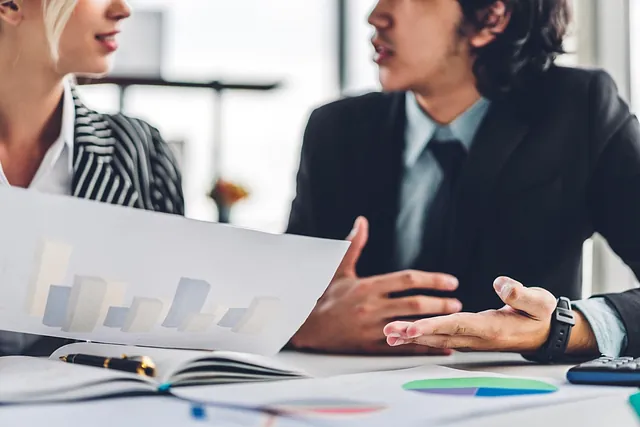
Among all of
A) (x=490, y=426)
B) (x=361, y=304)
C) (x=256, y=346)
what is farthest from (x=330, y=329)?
(x=490, y=426)

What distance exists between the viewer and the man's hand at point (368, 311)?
2.85 feet

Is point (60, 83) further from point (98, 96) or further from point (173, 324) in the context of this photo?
point (98, 96)

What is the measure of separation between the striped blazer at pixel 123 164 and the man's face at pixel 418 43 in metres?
0.42

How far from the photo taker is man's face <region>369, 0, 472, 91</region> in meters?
1.32

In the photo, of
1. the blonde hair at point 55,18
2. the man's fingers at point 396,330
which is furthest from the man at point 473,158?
the blonde hair at point 55,18

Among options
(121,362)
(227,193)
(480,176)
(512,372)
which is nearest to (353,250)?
(480,176)

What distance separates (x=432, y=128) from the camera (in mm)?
1321

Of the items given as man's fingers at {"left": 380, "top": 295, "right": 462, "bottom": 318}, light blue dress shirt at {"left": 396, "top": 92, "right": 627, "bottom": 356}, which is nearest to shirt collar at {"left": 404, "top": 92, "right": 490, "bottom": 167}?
light blue dress shirt at {"left": 396, "top": 92, "right": 627, "bottom": 356}

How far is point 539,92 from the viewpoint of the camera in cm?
129

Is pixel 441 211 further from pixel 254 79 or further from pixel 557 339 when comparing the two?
pixel 254 79

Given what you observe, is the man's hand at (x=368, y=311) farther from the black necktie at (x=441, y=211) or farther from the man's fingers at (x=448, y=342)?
the black necktie at (x=441, y=211)

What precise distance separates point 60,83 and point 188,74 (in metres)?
2.92

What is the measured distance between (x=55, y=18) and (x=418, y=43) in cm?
63

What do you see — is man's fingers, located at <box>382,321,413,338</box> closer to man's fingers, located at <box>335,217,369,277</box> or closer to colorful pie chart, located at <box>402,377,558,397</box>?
colorful pie chart, located at <box>402,377,558,397</box>
